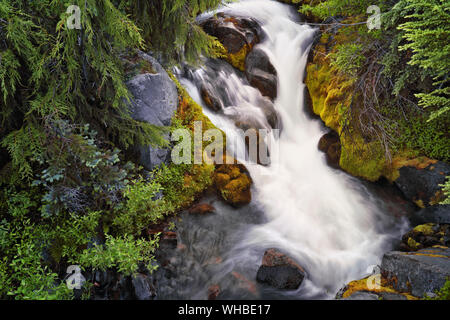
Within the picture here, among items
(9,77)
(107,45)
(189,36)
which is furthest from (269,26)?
(9,77)

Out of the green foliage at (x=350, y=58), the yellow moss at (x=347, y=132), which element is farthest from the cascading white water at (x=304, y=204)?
the green foliage at (x=350, y=58)

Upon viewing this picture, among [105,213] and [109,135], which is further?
[109,135]

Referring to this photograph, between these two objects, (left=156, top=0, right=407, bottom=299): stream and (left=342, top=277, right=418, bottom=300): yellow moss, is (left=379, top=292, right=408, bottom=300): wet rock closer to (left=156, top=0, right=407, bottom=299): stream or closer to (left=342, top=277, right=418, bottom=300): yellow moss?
(left=342, top=277, right=418, bottom=300): yellow moss

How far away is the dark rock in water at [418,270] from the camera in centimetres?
347

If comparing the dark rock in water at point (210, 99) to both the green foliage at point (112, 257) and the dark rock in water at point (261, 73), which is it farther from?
the green foliage at point (112, 257)

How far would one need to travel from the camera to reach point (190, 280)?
4.74 meters

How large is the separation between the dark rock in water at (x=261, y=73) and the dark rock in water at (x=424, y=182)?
16.6ft

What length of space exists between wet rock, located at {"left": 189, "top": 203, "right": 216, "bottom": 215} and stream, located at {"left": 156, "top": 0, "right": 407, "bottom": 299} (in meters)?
0.12

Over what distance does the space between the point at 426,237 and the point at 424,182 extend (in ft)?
4.88

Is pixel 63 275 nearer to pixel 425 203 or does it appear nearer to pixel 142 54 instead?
pixel 142 54

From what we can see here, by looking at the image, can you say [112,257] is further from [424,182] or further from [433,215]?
[424,182]

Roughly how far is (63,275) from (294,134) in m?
7.65

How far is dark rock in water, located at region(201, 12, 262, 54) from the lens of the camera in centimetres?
982

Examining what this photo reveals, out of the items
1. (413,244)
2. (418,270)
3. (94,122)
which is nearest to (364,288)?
(418,270)
